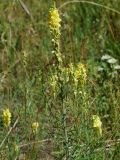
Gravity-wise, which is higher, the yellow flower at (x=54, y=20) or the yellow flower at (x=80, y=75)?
the yellow flower at (x=54, y=20)

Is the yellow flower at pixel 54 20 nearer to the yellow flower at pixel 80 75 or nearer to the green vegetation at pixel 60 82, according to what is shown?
the green vegetation at pixel 60 82

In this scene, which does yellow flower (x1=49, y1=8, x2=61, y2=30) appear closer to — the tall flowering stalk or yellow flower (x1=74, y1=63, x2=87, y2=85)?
the tall flowering stalk

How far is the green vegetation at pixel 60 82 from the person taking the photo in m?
2.47

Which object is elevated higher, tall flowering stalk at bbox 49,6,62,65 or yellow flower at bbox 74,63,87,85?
tall flowering stalk at bbox 49,6,62,65

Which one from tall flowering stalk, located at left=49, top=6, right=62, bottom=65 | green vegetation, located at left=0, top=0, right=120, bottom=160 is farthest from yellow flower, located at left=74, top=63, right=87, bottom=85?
tall flowering stalk, located at left=49, top=6, right=62, bottom=65

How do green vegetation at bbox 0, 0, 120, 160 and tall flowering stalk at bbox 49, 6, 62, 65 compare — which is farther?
green vegetation at bbox 0, 0, 120, 160

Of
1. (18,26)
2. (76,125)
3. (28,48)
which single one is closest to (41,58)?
(28,48)

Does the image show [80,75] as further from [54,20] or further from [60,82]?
[54,20]

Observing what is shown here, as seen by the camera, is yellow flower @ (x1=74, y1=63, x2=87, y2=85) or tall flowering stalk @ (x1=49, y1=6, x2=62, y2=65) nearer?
tall flowering stalk @ (x1=49, y1=6, x2=62, y2=65)

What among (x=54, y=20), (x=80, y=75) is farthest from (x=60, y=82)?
(x=54, y=20)

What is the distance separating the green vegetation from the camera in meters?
2.47

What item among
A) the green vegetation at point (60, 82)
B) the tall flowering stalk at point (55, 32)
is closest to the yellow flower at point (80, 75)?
the green vegetation at point (60, 82)

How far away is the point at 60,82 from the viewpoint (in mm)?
2361

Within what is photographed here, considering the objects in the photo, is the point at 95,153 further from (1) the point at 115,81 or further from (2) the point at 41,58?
(2) the point at 41,58
